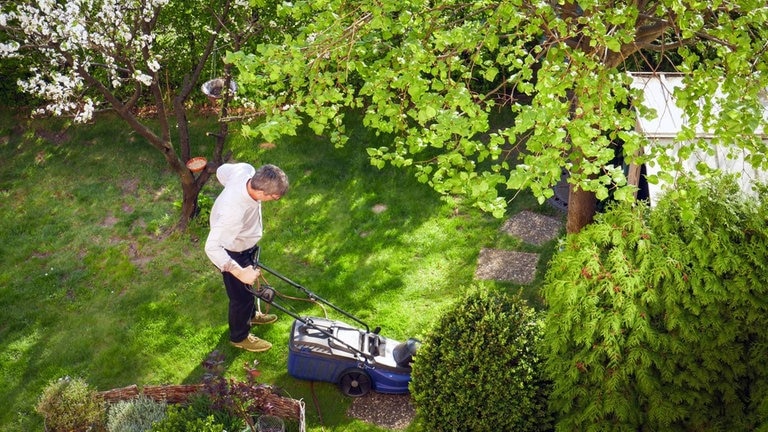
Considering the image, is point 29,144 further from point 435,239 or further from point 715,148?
point 715,148

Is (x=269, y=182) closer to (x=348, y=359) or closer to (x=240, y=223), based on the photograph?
(x=240, y=223)

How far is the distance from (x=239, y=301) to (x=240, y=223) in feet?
4.00

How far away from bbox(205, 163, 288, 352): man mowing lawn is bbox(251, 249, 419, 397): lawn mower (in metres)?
0.44

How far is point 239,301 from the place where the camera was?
8383 mm

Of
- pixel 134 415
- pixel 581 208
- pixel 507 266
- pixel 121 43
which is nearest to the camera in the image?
pixel 134 415

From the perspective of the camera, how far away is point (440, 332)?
6988 millimetres

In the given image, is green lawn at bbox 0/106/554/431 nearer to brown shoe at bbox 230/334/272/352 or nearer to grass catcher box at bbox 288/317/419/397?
brown shoe at bbox 230/334/272/352

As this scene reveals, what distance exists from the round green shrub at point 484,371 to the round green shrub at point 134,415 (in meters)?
2.78

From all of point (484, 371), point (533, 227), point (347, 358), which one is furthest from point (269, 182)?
point (533, 227)

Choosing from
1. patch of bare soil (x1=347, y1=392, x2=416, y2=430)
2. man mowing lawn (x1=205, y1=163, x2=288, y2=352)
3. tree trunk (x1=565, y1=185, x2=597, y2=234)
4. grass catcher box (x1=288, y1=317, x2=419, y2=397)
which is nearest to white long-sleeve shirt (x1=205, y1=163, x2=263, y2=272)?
man mowing lawn (x1=205, y1=163, x2=288, y2=352)

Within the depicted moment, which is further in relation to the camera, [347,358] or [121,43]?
[121,43]

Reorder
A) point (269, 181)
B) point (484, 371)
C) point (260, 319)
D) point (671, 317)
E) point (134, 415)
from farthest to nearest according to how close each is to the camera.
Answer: point (260, 319)
point (269, 181)
point (134, 415)
point (484, 371)
point (671, 317)

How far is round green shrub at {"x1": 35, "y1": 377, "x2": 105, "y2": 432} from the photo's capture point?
23.7 feet

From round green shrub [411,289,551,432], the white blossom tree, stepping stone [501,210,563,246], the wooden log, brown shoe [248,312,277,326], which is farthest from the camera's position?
stepping stone [501,210,563,246]
